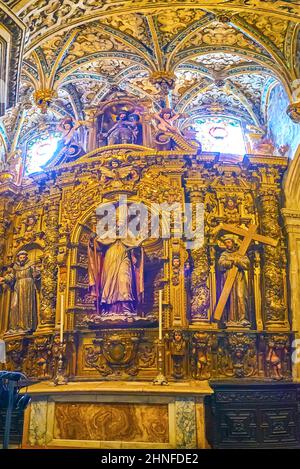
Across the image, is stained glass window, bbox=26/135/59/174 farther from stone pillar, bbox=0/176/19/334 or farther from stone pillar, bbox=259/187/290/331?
stone pillar, bbox=259/187/290/331

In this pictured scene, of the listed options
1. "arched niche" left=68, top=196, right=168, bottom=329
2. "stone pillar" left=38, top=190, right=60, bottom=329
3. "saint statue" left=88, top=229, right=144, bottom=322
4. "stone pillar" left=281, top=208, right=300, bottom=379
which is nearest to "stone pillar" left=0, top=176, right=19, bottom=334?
"stone pillar" left=38, top=190, right=60, bottom=329

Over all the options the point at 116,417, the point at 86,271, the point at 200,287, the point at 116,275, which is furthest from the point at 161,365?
the point at 86,271

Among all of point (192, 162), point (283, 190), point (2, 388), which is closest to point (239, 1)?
point (192, 162)

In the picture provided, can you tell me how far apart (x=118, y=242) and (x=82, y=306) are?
1.56 metres

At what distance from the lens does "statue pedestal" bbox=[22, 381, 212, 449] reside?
7.62 m

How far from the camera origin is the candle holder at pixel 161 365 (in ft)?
27.7

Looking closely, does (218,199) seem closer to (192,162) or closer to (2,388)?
(192,162)

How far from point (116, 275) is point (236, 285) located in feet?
8.24

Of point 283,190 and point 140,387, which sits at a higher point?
point 283,190

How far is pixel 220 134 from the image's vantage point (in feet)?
48.9

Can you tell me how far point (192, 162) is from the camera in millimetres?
11250

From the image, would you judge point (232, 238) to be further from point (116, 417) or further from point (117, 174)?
point (116, 417)

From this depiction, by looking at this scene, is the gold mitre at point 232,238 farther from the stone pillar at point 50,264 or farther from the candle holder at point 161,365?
the stone pillar at point 50,264

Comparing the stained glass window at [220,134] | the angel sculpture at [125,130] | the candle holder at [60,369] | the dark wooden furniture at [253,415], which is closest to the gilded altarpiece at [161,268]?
the candle holder at [60,369]
